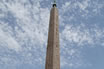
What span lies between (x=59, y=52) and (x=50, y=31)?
4.82ft

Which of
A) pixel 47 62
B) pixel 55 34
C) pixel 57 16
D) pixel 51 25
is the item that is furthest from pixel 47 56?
pixel 57 16

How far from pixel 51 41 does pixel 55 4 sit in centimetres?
333

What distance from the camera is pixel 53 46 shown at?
10305 mm

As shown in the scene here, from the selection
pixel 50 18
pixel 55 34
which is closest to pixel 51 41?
pixel 55 34

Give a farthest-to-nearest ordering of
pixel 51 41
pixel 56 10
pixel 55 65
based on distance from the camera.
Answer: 1. pixel 56 10
2. pixel 51 41
3. pixel 55 65

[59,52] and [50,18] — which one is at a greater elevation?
[50,18]

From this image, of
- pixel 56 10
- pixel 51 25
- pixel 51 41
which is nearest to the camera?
pixel 51 41

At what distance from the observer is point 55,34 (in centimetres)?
1081

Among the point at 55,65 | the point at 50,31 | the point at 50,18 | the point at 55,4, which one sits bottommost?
the point at 55,65

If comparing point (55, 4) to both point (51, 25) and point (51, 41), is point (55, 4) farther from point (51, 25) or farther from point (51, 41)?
point (51, 41)

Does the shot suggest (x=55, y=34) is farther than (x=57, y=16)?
No

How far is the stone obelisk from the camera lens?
32.5 ft

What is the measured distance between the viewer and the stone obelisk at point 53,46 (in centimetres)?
990

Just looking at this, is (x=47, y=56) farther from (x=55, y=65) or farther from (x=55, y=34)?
(x=55, y=34)
